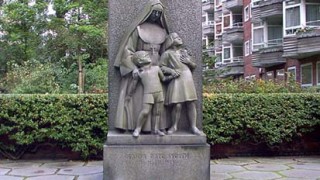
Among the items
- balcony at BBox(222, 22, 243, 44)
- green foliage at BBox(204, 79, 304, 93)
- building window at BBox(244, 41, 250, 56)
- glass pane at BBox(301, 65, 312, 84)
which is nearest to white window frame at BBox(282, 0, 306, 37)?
glass pane at BBox(301, 65, 312, 84)

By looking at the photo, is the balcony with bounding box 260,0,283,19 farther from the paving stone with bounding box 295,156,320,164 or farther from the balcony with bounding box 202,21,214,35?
the balcony with bounding box 202,21,214,35

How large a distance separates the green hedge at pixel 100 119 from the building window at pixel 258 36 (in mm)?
23300

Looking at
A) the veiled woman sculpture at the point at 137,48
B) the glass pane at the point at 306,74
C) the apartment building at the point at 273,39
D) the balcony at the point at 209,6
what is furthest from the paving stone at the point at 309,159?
the balcony at the point at 209,6

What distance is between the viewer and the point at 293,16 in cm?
2548

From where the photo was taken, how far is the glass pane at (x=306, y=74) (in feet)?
82.2

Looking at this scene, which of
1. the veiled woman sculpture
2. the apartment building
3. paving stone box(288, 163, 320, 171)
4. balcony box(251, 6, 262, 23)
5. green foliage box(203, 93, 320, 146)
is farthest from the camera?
balcony box(251, 6, 262, 23)

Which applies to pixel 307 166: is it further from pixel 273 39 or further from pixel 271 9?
pixel 273 39

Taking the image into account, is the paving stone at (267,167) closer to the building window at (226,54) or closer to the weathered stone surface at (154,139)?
the weathered stone surface at (154,139)

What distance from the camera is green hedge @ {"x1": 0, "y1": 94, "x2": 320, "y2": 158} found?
7898 millimetres

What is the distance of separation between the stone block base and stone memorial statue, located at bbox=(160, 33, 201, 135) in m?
0.30

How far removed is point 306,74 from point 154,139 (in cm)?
2203

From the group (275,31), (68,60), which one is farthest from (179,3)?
(275,31)

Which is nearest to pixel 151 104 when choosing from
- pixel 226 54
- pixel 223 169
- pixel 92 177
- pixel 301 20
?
pixel 92 177

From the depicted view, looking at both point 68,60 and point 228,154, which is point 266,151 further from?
point 68,60
